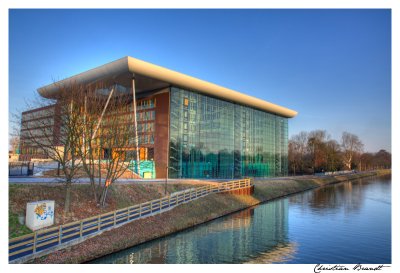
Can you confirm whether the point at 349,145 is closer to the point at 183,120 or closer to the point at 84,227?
the point at 183,120

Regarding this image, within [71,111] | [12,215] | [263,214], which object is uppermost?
[71,111]

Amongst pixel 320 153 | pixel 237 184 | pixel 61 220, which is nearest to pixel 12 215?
pixel 61 220

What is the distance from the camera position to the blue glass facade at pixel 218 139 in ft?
164

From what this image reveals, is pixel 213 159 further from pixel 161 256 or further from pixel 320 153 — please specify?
pixel 320 153

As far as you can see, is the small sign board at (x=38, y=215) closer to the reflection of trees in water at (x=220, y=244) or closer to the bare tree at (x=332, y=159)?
the reflection of trees in water at (x=220, y=244)

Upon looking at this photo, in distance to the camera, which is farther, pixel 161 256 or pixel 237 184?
pixel 237 184

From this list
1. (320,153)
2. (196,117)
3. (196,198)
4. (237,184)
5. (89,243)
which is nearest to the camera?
(89,243)

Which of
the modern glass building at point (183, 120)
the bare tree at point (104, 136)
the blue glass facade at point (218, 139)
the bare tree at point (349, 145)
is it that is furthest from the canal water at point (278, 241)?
the bare tree at point (349, 145)

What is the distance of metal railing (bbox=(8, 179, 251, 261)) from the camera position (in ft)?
52.2

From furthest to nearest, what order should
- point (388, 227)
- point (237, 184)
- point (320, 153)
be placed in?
point (320, 153) → point (237, 184) → point (388, 227)

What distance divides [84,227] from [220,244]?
30.9 ft

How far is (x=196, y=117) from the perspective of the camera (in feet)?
174

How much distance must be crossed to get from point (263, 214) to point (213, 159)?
22.6 meters

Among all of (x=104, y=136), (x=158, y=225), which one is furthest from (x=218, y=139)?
(x=158, y=225)
